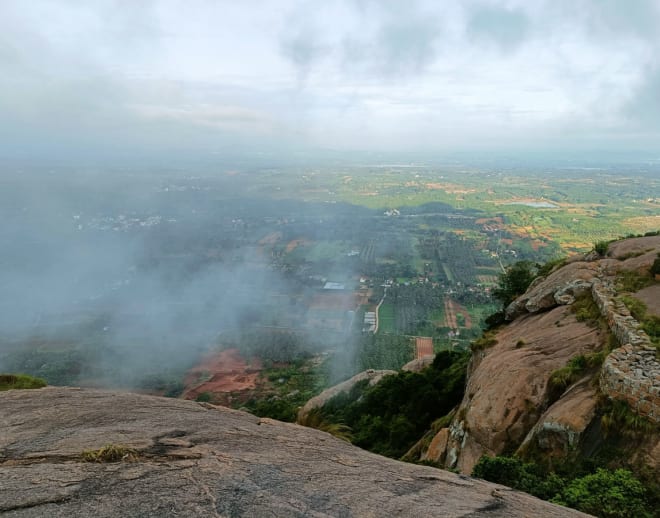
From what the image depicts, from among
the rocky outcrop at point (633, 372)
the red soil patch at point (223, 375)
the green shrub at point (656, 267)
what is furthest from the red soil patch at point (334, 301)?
the rocky outcrop at point (633, 372)

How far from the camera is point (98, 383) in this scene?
44219 millimetres

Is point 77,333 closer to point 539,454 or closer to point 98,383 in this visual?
point 98,383

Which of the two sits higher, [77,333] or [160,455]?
[160,455]

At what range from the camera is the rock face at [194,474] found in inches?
223

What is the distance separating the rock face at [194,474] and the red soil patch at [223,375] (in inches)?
1312

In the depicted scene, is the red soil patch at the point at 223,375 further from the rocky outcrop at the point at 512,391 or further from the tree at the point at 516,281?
the rocky outcrop at the point at 512,391

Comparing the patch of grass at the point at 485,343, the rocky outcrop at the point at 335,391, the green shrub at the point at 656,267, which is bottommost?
the rocky outcrop at the point at 335,391

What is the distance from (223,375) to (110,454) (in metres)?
41.5

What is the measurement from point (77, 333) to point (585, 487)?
65737mm

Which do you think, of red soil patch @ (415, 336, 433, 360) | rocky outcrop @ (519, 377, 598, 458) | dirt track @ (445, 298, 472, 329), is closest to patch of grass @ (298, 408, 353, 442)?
rocky outcrop @ (519, 377, 598, 458)

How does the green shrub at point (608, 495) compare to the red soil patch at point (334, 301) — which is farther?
the red soil patch at point (334, 301)

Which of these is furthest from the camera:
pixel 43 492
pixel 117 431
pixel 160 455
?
pixel 117 431

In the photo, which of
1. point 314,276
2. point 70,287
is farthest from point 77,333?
point 314,276

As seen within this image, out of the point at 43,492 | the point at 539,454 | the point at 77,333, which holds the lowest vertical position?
the point at 77,333
